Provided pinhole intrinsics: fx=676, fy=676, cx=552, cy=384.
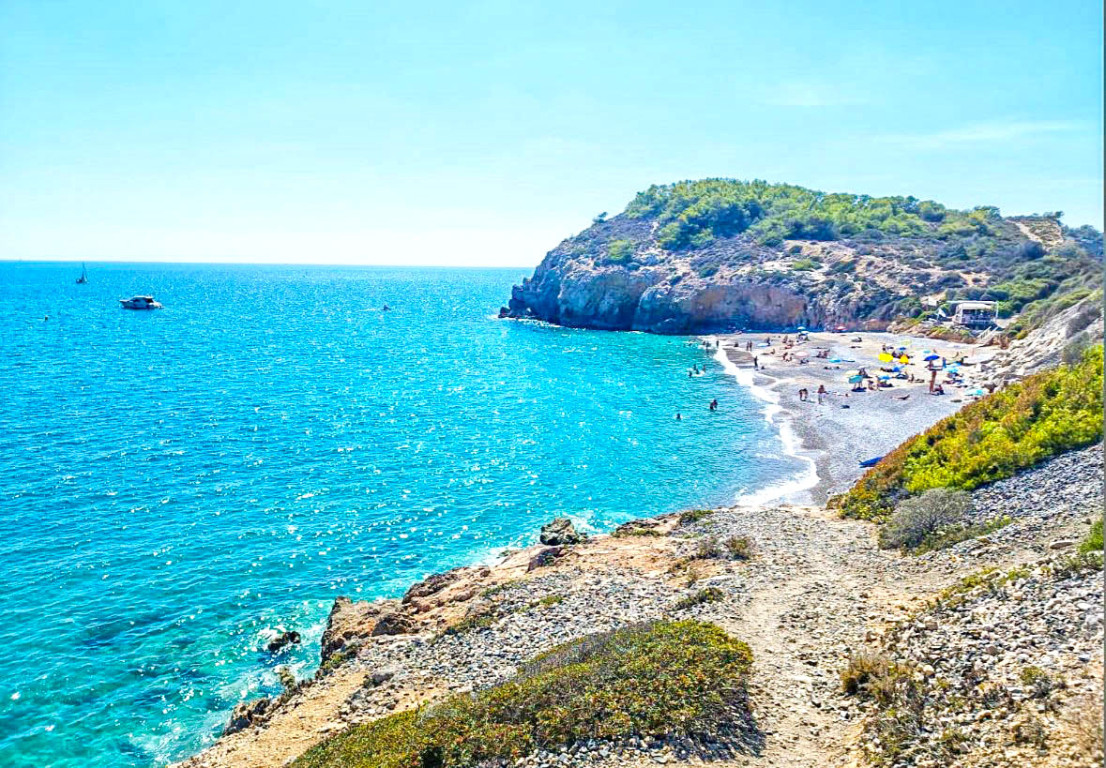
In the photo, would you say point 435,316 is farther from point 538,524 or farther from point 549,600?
point 549,600

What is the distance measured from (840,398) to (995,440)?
30898 millimetres

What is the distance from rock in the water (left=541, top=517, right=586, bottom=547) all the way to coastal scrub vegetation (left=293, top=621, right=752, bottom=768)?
14.1 m

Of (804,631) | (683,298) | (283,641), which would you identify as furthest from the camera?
(683,298)

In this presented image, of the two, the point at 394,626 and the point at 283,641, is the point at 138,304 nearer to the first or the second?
the point at 283,641

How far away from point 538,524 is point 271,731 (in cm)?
1805

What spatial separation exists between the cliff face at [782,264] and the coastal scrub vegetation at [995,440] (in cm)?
5932

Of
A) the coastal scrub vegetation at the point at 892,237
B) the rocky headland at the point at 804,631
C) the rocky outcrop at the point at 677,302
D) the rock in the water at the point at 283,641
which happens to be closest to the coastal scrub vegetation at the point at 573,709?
the rocky headland at the point at 804,631

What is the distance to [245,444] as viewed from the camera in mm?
44531

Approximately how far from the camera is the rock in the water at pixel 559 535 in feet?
95.3

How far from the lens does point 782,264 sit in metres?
101

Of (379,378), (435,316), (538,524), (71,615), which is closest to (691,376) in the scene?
(379,378)

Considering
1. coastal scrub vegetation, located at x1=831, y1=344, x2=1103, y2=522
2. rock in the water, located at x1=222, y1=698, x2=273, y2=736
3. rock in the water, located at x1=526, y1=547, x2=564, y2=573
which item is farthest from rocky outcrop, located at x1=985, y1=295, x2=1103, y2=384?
rock in the water, located at x1=222, y1=698, x2=273, y2=736

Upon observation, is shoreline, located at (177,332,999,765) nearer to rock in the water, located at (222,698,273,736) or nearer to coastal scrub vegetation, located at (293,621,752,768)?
rock in the water, located at (222,698,273,736)

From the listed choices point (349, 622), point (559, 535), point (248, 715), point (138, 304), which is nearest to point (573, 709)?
point (248, 715)
